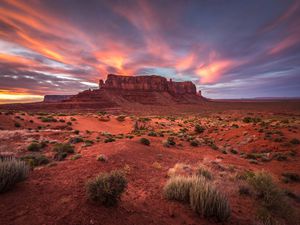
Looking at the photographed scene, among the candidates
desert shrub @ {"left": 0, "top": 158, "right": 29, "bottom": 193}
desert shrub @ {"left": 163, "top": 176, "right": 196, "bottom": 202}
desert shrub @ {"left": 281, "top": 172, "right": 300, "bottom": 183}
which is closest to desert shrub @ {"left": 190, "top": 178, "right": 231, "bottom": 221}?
desert shrub @ {"left": 163, "top": 176, "right": 196, "bottom": 202}

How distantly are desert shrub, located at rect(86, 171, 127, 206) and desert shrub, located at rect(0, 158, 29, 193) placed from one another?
186cm

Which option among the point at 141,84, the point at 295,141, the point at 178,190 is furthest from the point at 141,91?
the point at 178,190

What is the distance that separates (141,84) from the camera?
473 feet

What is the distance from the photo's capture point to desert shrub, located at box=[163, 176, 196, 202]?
4285 millimetres

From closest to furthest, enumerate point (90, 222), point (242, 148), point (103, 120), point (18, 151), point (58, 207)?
1. point (90, 222)
2. point (58, 207)
3. point (18, 151)
4. point (242, 148)
5. point (103, 120)

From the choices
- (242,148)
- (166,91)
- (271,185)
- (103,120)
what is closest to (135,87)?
(166,91)

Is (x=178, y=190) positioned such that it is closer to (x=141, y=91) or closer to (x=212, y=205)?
(x=212, y=205)

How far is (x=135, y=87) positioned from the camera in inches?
5586

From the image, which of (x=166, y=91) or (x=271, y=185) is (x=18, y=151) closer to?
(x=271, y=185)

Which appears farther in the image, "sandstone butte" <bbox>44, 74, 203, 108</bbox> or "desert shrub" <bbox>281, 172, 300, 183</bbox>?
"sandstone butte" <bbox>44, 74, 203, 108</bbox>

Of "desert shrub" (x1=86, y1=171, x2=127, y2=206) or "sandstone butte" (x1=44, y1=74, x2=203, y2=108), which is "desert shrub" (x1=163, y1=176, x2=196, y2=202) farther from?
"sandstone butte" (x1=44, y1=74, x2=203, y2=108)

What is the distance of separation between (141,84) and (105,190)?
5636 inches

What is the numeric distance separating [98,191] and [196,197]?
7.36ft

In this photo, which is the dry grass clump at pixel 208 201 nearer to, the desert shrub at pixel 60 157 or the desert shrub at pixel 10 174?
the desert shrub at pixel 10 174
